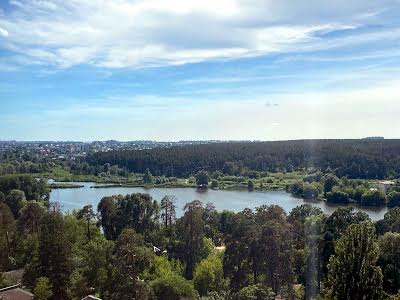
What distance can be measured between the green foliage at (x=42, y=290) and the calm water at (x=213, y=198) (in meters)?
23.3

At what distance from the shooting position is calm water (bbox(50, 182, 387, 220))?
140 feet

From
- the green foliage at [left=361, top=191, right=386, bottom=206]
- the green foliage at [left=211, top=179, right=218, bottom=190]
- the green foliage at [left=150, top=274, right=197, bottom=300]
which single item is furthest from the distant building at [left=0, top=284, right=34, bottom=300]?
the green foliage at [left=211, top=179, right=218, bottom=190]

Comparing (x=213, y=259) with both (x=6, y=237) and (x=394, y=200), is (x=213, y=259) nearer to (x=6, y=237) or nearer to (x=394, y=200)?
(x=6, y=237)

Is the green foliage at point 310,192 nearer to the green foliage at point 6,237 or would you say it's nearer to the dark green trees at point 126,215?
the dark green trees at point 126,215

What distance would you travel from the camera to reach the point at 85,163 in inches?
Result: 3206

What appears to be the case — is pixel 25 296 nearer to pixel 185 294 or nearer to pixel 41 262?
pixel 41 262

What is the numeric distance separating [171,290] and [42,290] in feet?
12.7

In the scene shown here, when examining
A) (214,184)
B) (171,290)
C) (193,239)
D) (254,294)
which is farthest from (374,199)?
(254,294)

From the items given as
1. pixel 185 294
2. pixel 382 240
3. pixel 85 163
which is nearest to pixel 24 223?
pixel 185 294

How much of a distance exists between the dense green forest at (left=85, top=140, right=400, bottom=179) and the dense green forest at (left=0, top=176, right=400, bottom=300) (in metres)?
43.8

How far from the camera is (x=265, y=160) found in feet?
245

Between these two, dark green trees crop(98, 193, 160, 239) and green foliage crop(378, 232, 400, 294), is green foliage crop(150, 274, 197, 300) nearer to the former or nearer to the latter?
green foliage crop(378, 232, 400, 294)

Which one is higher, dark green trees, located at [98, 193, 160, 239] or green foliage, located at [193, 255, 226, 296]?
dark green trees, located at [98, 193, 160, 239]

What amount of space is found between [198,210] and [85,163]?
63.8m
